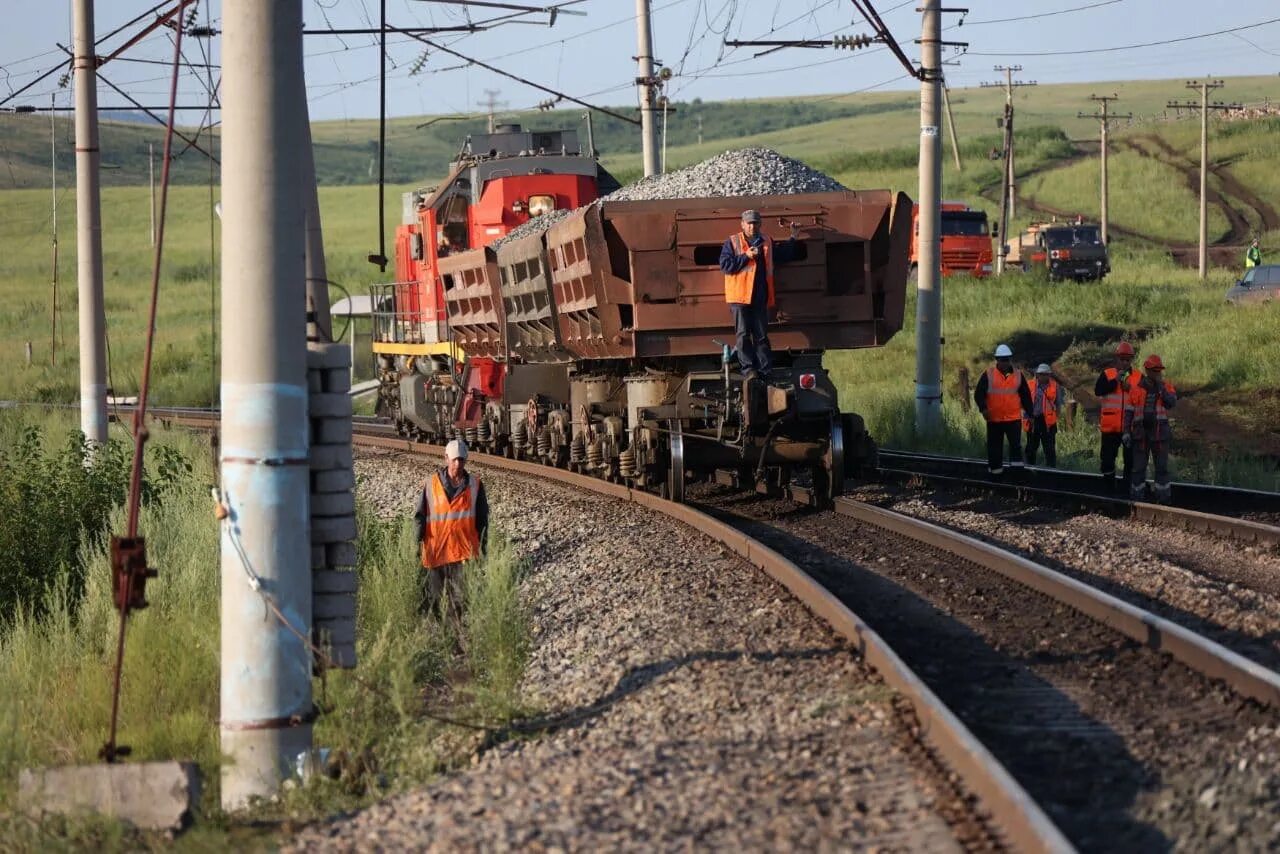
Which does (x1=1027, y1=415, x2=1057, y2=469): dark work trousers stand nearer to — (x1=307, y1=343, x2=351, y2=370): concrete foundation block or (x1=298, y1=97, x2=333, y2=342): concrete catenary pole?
(x1=298, y1=97, x2=333, y2=342): concrete catenary pole

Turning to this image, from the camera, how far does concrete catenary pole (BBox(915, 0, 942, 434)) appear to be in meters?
22.8

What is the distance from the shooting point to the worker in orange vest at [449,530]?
39.3ft

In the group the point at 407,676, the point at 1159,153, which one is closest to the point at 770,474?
the point at 407,676

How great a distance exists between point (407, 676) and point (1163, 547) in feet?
22.5

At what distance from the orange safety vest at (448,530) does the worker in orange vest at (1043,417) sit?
34.8ft

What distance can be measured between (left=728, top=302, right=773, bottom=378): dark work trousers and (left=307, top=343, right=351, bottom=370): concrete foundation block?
6.00 meters

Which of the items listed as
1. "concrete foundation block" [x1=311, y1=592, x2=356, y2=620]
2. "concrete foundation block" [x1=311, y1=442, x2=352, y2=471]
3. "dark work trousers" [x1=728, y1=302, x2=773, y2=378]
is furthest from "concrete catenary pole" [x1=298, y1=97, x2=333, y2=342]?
"dark work trousers" [x1=728, y1=302, x2=773, y2=378]

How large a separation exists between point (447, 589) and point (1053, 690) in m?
5.32

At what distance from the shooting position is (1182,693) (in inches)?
309

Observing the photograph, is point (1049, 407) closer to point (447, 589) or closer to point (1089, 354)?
point (447, 589)

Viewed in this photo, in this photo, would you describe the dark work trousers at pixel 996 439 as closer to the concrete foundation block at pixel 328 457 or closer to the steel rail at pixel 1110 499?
the steel rail at pixel 1110 499

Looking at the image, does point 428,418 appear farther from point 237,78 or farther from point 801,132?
point 801,132

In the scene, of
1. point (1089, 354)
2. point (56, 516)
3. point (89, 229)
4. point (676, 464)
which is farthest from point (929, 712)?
point (1089, 354)

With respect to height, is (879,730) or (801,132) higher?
(801,132)
